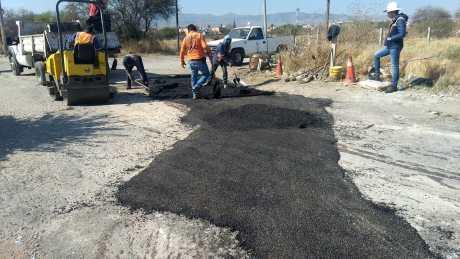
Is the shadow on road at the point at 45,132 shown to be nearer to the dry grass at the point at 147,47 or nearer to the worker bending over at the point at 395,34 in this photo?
the worker bending over at the point at 395,34

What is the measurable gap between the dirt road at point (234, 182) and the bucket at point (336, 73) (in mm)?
3086

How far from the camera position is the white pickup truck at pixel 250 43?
20438mm

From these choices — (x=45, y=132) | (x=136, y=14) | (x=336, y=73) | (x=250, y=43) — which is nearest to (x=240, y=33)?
(x=250, y=43)

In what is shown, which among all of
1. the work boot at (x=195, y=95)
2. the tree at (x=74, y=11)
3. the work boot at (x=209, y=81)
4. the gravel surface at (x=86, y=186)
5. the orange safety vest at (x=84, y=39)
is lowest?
the gravel surface at (x=86, y=186)

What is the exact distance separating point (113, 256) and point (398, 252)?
2.38m

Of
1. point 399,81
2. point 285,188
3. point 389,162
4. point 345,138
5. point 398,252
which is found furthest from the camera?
point 399,81

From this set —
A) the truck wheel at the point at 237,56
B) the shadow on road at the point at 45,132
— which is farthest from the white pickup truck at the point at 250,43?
the shadow on road at the point at 45,132

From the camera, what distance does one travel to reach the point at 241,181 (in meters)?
5.16

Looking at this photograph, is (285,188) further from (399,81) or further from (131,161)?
(399,81)

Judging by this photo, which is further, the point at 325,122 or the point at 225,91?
the point at 225,91

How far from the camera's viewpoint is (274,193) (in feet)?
15.7

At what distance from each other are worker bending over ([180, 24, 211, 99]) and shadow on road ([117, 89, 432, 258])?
3007 millimetres

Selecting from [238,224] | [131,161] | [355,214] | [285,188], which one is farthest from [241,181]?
[131,161]

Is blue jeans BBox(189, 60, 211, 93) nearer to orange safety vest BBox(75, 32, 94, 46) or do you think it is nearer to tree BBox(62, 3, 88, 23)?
orange safety vest BBox(75, 32, 94, 46)
